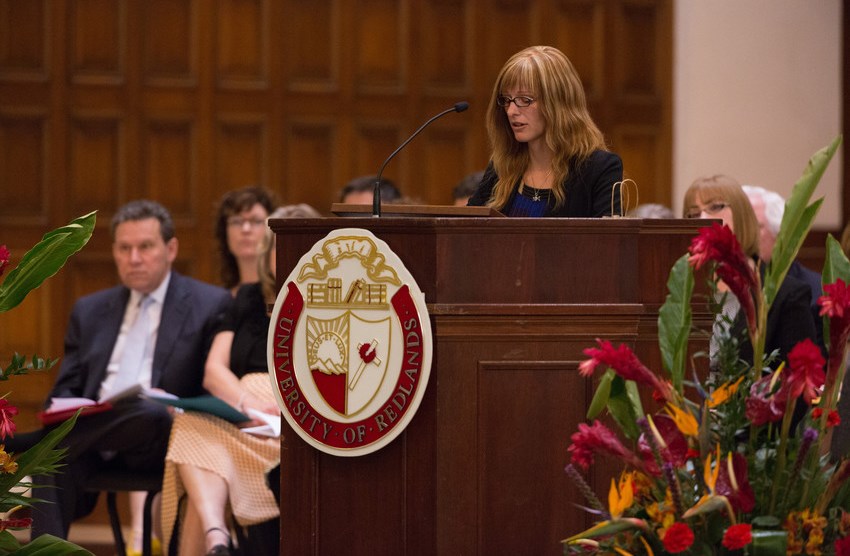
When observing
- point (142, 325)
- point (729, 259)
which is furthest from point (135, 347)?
point (729, 259)

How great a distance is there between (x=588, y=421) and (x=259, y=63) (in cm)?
494

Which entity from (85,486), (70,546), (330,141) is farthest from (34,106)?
(70,546)

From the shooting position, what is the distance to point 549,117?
11.0ft

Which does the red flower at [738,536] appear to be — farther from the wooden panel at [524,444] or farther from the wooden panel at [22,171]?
the wooden panel at [22,171]

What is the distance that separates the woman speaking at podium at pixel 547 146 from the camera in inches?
131

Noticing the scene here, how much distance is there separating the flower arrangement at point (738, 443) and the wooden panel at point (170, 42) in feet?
17.8

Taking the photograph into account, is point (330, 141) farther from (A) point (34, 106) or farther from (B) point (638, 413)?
(B) point (638, 413)

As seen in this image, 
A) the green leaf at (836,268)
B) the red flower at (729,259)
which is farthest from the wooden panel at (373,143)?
the red flower at (729,259)

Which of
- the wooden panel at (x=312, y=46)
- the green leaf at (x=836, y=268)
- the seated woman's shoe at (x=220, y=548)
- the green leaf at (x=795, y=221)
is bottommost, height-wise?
the seated woman's shoe at (x=220, y=548)

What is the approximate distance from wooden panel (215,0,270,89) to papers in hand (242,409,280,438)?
9.03ft

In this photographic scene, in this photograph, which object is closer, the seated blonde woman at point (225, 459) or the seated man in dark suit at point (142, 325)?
the seated blonde woman at point (225, 459)

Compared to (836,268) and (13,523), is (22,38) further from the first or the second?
(836,268)

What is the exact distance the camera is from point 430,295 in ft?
9.15

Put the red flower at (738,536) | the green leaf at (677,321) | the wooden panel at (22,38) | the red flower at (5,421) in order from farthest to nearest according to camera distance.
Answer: the wooden panel at (22,38) < the red flower at (5,421) < the green leaf at (677,321) < the red flower at (738,536)
